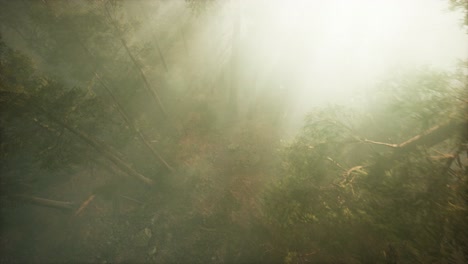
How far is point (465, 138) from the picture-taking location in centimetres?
488

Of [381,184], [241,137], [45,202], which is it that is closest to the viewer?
[381,184]

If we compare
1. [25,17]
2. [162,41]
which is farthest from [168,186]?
[25,17]

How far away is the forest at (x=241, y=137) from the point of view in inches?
232

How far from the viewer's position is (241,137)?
56.4 ft

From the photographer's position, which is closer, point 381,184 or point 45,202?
point 381,184

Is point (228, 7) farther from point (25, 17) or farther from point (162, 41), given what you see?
point (25, 17)

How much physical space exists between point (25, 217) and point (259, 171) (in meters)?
19.7

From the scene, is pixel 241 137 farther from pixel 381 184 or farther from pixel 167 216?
pixel 381 184

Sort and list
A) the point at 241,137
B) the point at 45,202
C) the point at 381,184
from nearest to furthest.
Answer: the point at 381,184 < the point at 45,202 < the point at 241,137

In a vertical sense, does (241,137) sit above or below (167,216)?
above

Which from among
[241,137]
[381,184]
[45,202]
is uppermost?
[241,137]

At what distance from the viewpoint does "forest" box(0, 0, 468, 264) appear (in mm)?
5898

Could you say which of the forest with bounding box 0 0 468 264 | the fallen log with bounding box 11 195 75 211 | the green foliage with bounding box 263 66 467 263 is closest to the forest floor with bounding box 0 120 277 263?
the forest with bounding box 0 0 468 264

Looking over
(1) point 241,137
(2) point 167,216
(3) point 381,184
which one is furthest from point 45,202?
(3) point 381,184
